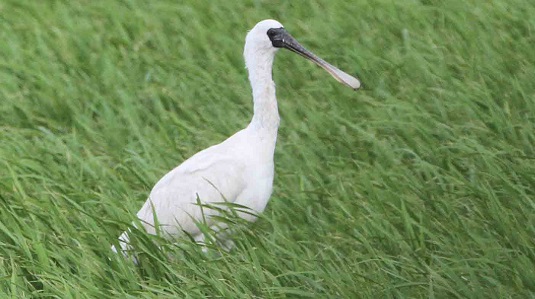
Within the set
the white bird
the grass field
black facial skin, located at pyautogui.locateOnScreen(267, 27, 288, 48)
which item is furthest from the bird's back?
black facial skin, located at pyautogui.locateOnScreen(267, 27, 288, 48)

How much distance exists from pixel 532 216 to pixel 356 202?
79 centimetres

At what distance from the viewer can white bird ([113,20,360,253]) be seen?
595 cm

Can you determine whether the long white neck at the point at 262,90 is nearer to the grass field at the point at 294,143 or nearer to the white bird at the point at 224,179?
the white bird at the point at 224,179

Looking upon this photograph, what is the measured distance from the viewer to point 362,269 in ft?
18.1

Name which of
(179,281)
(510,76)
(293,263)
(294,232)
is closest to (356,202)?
(294,232)

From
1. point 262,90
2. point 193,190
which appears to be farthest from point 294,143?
point 193,190

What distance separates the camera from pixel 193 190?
6070 mm

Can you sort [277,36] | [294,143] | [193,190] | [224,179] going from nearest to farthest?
[224,179], [193,190], [277,36], [294,143]

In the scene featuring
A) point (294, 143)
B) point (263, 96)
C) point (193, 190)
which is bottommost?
point (294, 143)

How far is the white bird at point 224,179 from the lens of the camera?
5945mm

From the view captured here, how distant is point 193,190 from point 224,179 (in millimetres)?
192

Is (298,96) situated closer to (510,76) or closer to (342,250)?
(510,76)

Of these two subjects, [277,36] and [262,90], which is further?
[277,36]

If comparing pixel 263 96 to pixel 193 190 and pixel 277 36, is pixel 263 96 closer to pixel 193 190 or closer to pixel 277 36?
pixel 277 36
